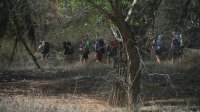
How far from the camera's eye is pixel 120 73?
53.2 feet

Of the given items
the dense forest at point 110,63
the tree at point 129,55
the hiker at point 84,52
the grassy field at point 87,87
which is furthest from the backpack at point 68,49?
the tree at point 129,55

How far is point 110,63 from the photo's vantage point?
30.2m

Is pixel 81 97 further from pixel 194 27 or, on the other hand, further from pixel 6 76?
pixel 6 76

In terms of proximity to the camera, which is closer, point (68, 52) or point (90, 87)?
point (90, 87)

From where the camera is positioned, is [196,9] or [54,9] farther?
[196,9]

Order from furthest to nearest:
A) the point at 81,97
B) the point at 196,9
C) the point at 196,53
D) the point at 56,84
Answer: the point at 196,53 → the point at 196,9 → the point at 56,84 → the point at 81,97

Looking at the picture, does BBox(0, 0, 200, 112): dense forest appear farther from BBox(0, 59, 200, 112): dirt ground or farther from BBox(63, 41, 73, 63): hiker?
BBox(63, 41, 73, 63): hiker

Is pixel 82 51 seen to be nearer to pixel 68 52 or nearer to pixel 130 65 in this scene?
pixel 68 52

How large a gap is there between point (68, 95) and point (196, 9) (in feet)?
26.9

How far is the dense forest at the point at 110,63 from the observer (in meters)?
15.2

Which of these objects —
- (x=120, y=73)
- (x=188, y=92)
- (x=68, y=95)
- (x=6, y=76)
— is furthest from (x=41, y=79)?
(x=120, y=73)

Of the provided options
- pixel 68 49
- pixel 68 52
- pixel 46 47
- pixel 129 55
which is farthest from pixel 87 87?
pixel 68 49

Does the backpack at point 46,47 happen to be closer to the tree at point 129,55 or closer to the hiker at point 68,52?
the hiker at point 68,52

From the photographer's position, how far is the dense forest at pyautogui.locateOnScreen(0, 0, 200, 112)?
15.2 m
